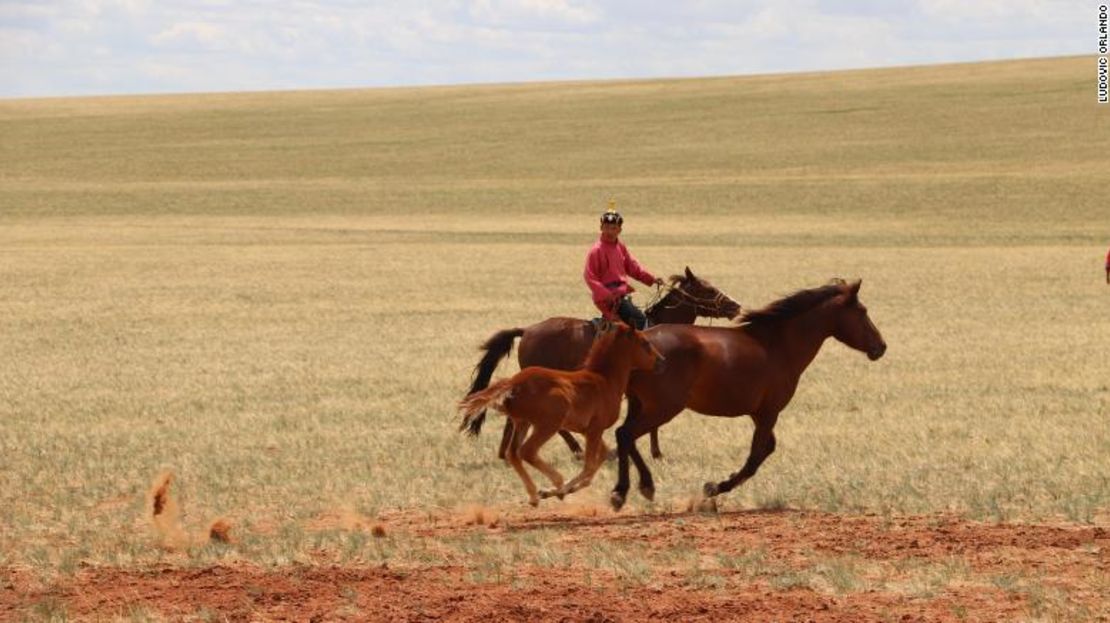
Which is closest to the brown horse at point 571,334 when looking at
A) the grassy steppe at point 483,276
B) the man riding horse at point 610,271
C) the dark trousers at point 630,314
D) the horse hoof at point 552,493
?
the dark trousers at point 630,314

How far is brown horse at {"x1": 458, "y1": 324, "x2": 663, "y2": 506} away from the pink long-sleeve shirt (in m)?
1.21

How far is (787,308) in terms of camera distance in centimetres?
1280

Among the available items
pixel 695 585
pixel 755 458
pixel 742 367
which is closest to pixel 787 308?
pixel 742 367

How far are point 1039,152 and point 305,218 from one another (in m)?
27.2

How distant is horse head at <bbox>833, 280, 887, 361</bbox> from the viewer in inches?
512

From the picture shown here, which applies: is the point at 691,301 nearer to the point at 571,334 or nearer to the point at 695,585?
the point at 571,334

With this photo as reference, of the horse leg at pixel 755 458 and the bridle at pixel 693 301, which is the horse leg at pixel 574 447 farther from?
the horse leg at pixel 755 458

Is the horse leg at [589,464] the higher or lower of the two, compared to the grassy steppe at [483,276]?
higher

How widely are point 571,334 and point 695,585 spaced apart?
552 cm

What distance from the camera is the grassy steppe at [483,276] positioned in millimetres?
13391

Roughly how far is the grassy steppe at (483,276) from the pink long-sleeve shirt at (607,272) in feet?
4.82

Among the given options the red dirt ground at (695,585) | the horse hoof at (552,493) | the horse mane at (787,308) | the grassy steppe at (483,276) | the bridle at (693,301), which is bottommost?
the grassy steppe at (483,276)

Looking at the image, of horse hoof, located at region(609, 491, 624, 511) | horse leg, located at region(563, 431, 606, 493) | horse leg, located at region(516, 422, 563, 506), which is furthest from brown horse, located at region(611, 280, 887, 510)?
horse leg, located at region(516, 422, 563, 506)

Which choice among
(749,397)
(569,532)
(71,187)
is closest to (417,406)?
(749,397)
